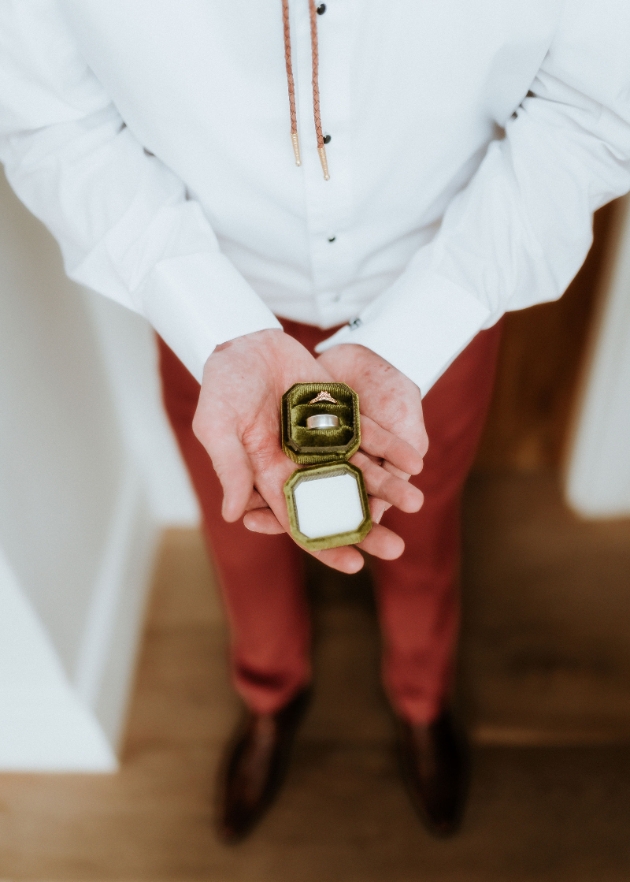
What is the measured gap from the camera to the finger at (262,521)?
0.76 meters

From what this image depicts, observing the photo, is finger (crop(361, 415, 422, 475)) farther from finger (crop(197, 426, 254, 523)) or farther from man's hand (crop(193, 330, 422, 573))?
finger (crop(197, 426, 254, 523))

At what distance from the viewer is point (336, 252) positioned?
0.88 meters

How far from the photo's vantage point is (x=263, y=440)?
0.83 meters

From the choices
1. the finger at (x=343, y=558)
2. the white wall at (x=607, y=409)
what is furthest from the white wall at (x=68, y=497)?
the white wall at (x=607, y=409)

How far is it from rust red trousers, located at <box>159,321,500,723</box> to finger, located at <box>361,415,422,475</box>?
175 mm

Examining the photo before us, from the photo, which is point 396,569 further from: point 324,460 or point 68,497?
point 68,497

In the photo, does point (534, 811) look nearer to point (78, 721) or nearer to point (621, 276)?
point (78, 721)

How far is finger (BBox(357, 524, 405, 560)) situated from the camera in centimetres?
74

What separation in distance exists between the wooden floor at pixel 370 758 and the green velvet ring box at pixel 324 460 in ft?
2.71

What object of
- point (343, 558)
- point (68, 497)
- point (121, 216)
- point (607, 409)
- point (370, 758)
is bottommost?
point (370, 758)

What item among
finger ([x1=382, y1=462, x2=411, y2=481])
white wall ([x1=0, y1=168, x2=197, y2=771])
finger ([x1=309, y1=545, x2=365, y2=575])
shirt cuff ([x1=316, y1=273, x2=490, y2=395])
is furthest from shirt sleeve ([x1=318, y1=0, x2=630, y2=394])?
white wall ([x1=0, y1=168, x2=197, y2=771])

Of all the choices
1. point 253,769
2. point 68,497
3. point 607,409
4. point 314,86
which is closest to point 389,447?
point 314,86

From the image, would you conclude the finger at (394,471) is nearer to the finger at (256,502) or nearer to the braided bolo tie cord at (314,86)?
the finger at (256,502)

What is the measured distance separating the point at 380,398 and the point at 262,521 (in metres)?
0.22
